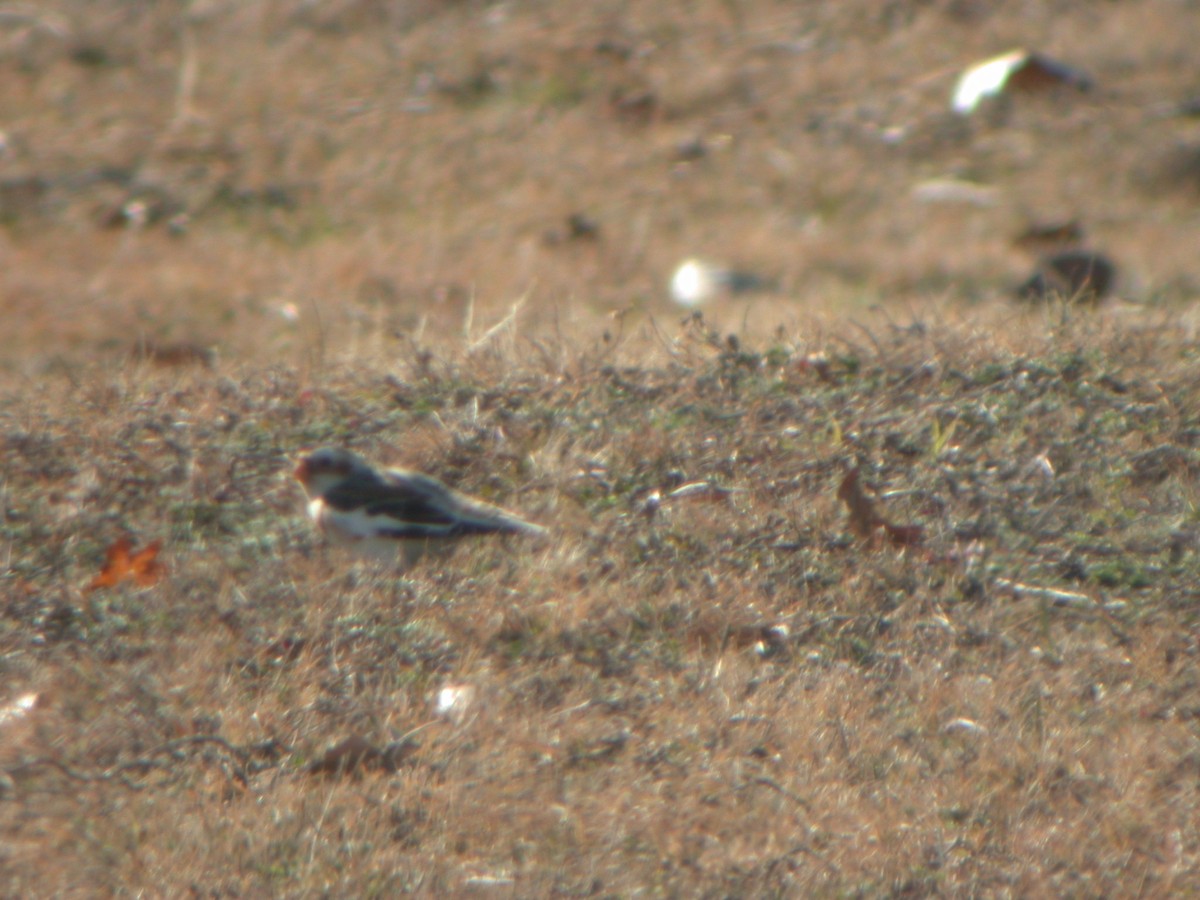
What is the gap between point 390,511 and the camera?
17.3 feet

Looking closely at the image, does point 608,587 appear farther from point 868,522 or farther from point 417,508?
point 868,522

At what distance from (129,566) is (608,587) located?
1.56m

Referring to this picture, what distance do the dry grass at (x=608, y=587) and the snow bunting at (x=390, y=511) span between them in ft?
0.34

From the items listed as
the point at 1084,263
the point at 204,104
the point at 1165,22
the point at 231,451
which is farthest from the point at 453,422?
the point at 1165,22

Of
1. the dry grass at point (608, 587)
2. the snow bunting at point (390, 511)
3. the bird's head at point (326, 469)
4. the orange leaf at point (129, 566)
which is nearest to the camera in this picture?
the dry grass at point (608, 587)

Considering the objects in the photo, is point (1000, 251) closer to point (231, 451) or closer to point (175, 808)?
point (231, 451)

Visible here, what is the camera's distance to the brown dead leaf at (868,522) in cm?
521

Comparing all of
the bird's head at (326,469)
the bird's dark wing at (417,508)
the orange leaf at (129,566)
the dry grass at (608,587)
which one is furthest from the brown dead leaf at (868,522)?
the orange leaf at (129,566)

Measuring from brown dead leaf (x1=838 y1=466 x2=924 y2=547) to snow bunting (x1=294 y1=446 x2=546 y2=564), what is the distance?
1054mm

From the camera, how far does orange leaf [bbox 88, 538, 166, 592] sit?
4.97m

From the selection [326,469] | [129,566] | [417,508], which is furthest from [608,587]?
[129,566]

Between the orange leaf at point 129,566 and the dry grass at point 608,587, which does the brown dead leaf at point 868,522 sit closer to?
the dry grass at point 608,587

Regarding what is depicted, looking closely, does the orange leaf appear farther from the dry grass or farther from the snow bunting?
the snow bunting

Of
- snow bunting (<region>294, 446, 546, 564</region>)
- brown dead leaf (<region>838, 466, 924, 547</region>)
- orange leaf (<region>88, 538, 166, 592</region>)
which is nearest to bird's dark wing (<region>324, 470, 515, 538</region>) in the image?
snow bunting (<region>294, 446, 546, 564</region>)
